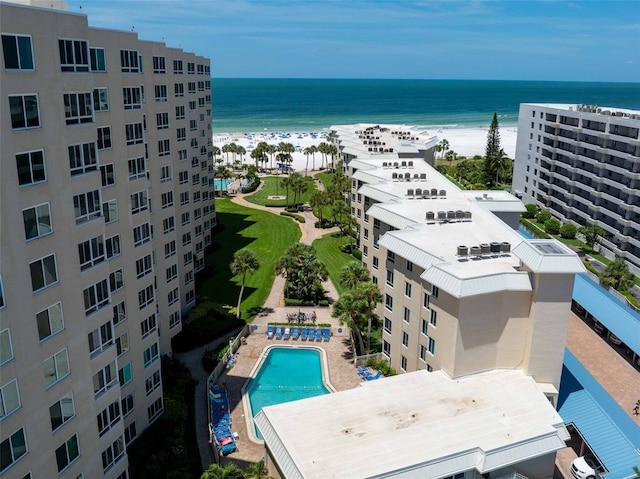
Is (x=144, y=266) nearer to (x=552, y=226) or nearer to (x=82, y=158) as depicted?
(x=82, y=158)

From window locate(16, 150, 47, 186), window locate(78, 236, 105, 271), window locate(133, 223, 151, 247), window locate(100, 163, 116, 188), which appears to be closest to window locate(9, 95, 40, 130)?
window locate(16, 150, 47, 186)

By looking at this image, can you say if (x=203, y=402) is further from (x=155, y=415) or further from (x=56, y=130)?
(x=56, y=130)

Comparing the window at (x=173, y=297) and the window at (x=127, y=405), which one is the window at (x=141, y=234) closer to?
the window at (x=127, y=405)

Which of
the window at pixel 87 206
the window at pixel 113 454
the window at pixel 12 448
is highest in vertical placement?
the window at pixel 87 206

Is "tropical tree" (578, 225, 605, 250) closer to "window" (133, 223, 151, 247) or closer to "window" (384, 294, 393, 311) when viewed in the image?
"window" (384, 294, 393, 311)

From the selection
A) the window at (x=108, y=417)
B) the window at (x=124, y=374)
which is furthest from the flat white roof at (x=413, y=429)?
the window at (x=124, y=374)
